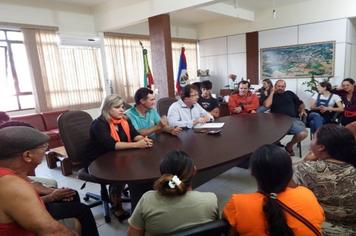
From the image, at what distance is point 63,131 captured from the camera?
2.28 m

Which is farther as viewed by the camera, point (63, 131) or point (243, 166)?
point (243, 166)

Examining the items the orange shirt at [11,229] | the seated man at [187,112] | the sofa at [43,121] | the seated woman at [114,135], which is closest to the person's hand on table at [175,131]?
the seated man at [187,112]

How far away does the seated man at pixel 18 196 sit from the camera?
100cm

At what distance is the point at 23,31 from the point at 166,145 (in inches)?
168

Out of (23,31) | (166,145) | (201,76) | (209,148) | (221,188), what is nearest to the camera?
(209,148)

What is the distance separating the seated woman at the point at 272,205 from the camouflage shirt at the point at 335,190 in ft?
0.93

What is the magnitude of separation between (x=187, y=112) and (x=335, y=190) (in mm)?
1910

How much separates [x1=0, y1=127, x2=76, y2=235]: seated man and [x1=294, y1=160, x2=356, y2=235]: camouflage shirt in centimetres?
117

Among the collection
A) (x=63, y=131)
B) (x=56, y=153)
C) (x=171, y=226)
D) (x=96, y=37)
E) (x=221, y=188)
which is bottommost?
(x=221, y=188)

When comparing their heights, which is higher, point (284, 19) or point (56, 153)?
point (284, 19)

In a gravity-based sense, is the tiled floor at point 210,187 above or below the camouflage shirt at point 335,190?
below

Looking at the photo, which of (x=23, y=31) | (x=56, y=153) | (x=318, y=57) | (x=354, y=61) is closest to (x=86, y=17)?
(x=23, y=31)

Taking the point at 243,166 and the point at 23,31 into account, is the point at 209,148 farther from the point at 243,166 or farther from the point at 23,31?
the point at 23,31

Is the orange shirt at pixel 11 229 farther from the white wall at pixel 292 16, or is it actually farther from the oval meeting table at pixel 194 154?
the white wall at pixel 292 16
